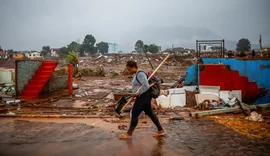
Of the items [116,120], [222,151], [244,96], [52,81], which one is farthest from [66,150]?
[52,81]

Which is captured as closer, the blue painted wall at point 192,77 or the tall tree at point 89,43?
the blue painted wall at point 192,77

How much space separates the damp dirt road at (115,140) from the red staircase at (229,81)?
2945 mm

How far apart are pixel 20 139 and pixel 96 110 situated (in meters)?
3.30

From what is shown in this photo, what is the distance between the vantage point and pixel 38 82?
10391 mm

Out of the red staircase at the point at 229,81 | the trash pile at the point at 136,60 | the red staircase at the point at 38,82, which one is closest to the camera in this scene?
the red staircase at the point at 229,81

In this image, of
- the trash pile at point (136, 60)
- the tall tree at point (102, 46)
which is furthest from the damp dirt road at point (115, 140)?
the tall tree at point (102, 46)

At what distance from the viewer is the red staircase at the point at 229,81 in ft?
28.5

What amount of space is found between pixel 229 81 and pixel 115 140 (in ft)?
19.5

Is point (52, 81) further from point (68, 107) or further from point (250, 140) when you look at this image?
point (250, 140)

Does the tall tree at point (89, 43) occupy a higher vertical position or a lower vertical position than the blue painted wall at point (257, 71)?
higher

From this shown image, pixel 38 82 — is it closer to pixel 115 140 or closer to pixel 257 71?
pixel 115 140

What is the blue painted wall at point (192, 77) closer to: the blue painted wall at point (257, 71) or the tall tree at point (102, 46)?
the blue painted wall at point (257, 71)

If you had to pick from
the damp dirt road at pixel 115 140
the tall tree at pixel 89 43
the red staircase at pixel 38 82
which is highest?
the tall tree at pixel 89 43

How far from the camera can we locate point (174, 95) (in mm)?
8531
